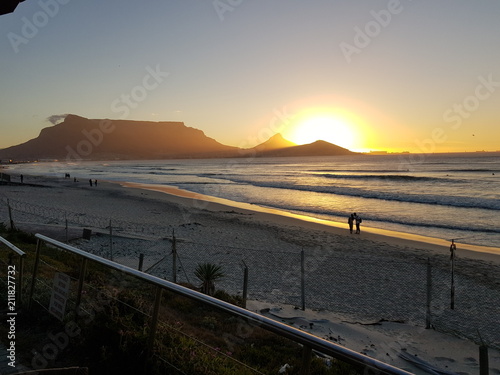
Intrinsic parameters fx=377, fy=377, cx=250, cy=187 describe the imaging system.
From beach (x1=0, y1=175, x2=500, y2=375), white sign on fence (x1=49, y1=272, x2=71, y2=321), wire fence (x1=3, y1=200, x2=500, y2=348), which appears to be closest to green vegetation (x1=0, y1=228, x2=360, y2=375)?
white sign on fence (x1=49, y1=272, x2=71, y2=321)

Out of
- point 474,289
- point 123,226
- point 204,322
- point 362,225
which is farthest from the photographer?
point 362,225

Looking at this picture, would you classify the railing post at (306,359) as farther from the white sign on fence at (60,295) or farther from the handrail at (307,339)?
the white sign on fence at (60,295)

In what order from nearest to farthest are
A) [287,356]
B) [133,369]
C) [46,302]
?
[133,369] < [46,302] < [287,356]

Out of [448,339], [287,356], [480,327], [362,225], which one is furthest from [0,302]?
[362,225]

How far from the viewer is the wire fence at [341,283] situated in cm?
1021

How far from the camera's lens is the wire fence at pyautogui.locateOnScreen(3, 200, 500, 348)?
10.2 meters

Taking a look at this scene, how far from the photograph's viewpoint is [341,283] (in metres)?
13.1

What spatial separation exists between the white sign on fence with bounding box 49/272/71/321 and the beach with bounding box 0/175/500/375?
19.5 feet

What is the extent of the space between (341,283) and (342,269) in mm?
1624

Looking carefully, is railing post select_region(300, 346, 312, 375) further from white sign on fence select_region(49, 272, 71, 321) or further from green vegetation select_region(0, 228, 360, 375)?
white sign on fence select_region(49, 272, 71, 321)

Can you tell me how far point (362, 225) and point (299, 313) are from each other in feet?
62.1

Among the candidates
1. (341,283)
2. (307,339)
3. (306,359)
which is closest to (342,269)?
(341,283)

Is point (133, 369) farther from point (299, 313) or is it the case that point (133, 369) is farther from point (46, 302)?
point (299, 313)

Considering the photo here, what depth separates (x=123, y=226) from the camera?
2294 cm
